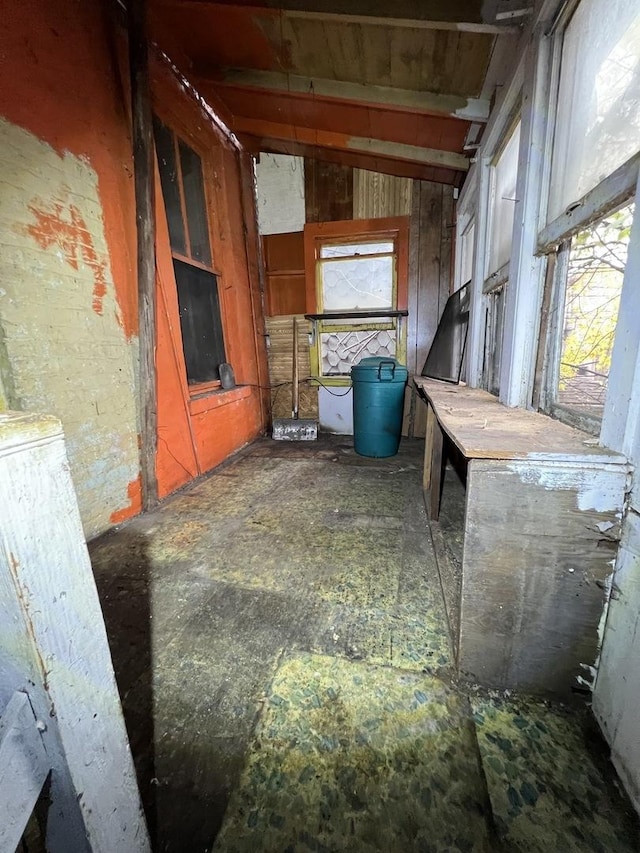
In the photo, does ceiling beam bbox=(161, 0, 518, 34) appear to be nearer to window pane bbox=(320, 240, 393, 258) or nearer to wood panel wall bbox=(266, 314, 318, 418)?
window pane bbox=(320, 240, 393, 258)

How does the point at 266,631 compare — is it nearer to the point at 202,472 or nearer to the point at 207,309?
the point at 202,472

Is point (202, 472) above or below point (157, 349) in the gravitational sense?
below

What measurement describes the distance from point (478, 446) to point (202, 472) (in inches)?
102

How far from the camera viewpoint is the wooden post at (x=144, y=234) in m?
2.16

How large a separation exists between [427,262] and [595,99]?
284cm

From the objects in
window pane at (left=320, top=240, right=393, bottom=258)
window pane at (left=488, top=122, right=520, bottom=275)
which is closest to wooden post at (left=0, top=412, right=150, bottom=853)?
window pane at (left=488, top=122, right=520, bottom=275)

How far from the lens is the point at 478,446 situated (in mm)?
1041

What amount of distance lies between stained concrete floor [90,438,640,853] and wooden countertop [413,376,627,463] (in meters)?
0.80

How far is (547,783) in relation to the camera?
2.86 ft

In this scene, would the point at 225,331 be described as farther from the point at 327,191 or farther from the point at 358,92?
the point at 358,92

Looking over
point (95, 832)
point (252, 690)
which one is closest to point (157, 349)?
point (252, 690)

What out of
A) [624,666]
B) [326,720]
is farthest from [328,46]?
[326,720]

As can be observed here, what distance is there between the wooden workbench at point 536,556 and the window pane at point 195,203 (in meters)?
3.25

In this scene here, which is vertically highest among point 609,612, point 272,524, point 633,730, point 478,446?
point 478,446
